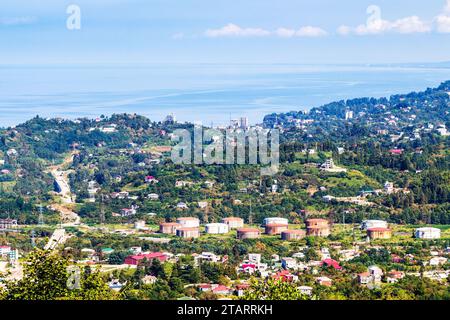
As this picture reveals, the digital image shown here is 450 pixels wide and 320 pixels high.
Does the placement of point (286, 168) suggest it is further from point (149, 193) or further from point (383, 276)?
point (383, 276)

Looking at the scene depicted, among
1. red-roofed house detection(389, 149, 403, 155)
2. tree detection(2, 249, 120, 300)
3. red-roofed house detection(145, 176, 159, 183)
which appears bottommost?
red-roofed house detection(145, 176, 159, 183)

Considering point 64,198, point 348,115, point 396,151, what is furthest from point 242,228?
point 348,115

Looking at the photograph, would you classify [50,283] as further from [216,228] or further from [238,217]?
[238,217]

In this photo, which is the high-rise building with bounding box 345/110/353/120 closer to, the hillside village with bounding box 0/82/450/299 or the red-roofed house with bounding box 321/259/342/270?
the hillside village with bounding box 0/82/450/299

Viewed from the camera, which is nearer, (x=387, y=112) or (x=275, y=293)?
(x=275, y=293)

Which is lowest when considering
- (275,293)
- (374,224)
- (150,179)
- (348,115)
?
(374,224)

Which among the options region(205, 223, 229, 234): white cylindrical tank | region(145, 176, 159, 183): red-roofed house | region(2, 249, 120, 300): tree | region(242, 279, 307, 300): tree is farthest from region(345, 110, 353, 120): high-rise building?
region(2, 249, 120, 300): tree

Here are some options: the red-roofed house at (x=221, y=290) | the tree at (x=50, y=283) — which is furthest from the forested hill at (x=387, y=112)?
the tree at (x=50, y=283)

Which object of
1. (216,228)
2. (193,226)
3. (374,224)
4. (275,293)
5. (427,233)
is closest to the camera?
(275,293)
